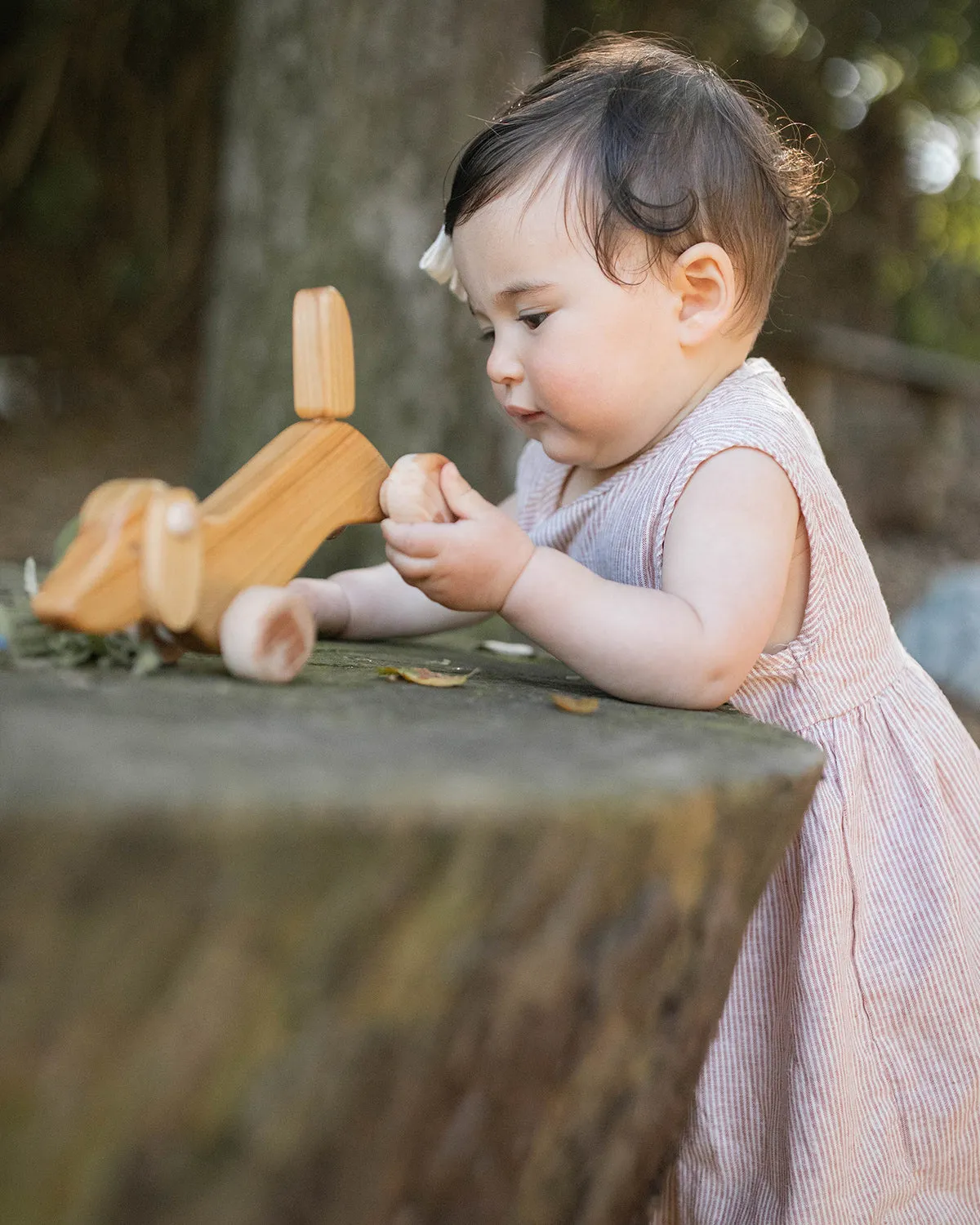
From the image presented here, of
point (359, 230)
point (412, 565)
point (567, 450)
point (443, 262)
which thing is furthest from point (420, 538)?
point (359, 230)

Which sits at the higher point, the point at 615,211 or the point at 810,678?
the point at 615,211

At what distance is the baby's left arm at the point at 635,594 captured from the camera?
109 cm

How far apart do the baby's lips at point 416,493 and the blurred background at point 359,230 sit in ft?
4.90

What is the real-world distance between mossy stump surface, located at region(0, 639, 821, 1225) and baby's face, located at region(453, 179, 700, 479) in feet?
1.68

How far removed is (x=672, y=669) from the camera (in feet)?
3.56

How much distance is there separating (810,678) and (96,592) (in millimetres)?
761

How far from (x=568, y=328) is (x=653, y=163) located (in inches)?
7.9

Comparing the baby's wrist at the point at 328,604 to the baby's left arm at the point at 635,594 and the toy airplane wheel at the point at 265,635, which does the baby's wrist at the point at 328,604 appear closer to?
the baby's left arm at the point at 635,594

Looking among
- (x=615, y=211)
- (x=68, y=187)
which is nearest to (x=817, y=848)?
(x=615, y=211)

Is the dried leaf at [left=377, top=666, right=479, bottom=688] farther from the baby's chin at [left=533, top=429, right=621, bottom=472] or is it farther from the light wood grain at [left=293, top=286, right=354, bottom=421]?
the baby's chin at [left=533, top=429, right=621, bottom=472]

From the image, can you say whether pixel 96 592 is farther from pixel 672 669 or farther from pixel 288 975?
pixel 672 669

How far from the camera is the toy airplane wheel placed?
2.99 ft

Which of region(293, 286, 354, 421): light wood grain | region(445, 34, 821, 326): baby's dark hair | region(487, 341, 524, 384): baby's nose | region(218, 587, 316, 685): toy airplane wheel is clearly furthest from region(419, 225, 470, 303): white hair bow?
region(218, 587, 316, 685): toy airplane wheel

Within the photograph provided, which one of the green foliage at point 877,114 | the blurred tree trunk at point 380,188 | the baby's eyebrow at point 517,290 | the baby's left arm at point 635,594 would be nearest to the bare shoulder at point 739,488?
the baby's left arm at point 635,594
